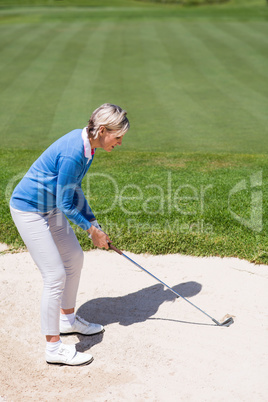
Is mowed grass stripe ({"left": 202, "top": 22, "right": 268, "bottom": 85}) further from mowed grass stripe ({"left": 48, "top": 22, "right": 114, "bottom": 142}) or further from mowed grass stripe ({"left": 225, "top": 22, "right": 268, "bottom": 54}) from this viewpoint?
mowed grass stripe ({"left": 48, "top": 22, "right": 114, "bottom": 142})

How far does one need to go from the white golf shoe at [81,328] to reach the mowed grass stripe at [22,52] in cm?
1053

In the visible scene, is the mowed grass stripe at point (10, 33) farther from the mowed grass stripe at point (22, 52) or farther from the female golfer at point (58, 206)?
the female golfer at point (58, 206)

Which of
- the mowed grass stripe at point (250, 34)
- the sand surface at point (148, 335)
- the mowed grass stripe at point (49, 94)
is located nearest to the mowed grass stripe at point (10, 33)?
the mowed grass stripe at point (49, 94)

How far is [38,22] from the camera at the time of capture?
77.4 feet

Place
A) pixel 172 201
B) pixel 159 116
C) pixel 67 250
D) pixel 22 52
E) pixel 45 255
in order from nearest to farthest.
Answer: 1. pixel 45 255
2. pixel 67 250
3. pixel 172 201
4. pixel 159 116
5. pixel 22 52

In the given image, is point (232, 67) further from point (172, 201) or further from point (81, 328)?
point (81, 328)

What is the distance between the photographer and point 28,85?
14219 millimetres

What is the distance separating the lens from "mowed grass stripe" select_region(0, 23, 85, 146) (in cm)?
1130

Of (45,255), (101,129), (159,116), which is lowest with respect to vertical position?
(159,116)

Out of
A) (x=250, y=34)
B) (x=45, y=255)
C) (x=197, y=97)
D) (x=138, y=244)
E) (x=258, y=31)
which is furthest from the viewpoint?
(x=258, y=31)

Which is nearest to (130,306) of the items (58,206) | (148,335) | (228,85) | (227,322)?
(148,335)

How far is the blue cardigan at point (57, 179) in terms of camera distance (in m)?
3.85

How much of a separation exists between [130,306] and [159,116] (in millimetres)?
7003

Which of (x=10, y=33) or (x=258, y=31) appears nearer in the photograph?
(x=258, y=31)
